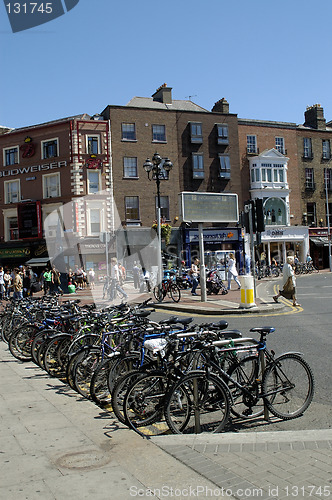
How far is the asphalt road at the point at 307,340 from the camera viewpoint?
5168 mm

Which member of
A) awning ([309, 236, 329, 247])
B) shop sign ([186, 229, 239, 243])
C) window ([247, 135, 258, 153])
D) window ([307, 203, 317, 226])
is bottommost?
awning ([309, 236, 329, 247])

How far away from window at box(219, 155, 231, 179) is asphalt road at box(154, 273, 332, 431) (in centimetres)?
2441

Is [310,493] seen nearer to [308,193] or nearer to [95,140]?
[95,140]

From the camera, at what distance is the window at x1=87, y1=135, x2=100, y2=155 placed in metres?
38.3

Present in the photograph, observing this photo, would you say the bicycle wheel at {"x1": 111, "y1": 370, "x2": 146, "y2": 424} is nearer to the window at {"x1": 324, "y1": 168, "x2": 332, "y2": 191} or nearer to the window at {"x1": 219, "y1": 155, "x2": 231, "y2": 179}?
the window at {"x1": 219, "y1": 155, "x2": 231, "y2": 179}

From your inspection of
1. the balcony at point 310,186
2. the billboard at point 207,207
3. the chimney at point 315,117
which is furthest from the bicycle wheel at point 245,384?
the chimney at point 315,117

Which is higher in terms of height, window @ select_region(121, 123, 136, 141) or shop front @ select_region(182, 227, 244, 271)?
window @ select_region(121, 123, 136, 141)

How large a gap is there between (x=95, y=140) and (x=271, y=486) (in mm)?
37130

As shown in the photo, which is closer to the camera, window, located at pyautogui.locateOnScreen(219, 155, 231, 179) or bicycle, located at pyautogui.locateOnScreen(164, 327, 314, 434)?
bicycle, located at pyautogui.locateOnScreen(164, 327, 314, 434)

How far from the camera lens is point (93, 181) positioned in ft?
126

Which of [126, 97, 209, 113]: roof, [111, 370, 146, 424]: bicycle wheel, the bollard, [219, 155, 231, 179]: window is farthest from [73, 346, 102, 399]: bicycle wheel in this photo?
[219, 155, 231, 179]: window

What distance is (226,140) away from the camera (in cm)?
4231

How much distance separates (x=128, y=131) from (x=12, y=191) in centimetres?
1111

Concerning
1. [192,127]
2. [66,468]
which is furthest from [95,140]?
[66,468]
